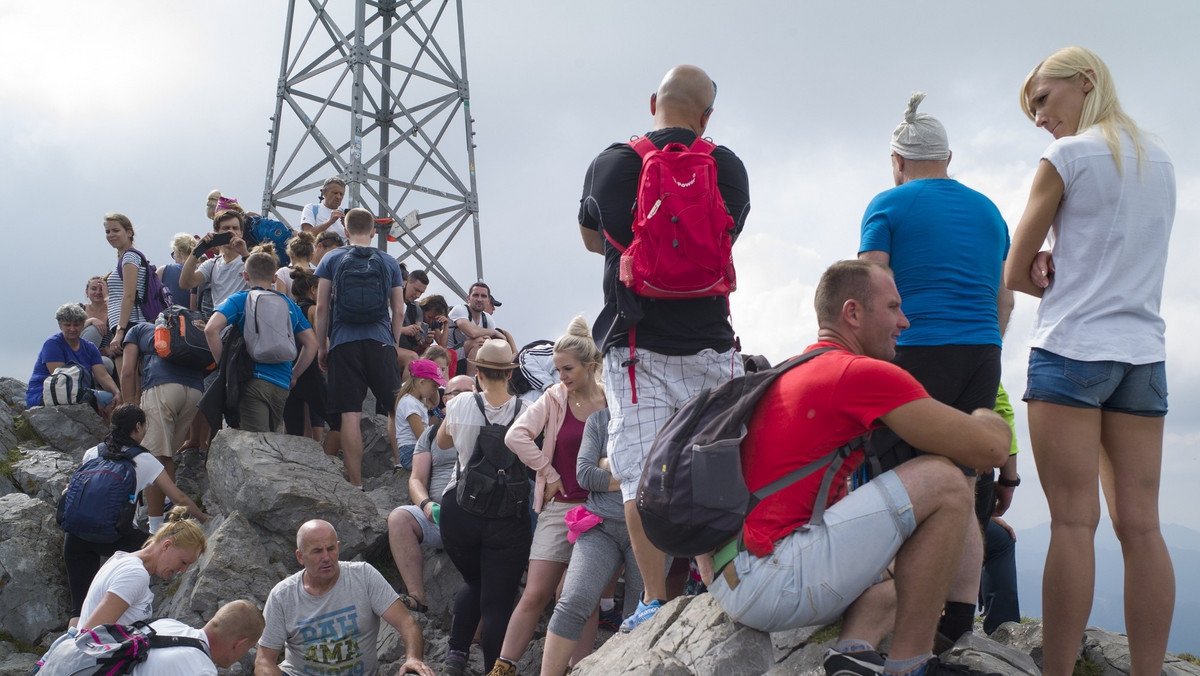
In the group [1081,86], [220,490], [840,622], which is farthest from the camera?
[220,490]

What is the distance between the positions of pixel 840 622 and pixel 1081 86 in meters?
2.28

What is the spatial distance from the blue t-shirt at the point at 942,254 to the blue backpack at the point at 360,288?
4914mm

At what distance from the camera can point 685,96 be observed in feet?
13.8

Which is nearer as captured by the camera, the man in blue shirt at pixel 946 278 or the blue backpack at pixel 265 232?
the man in blue shirt at pixel 946 278

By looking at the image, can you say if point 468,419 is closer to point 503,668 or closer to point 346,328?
point 503,668

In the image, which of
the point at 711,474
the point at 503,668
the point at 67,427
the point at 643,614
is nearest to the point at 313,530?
the point at 503,668

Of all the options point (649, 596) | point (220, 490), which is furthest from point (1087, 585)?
point (220, 490)

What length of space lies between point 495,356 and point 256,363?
108 inches

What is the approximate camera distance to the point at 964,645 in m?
3.53

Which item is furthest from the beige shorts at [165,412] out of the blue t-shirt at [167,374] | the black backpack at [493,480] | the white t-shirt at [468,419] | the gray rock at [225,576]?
the black backpack at [493,480]

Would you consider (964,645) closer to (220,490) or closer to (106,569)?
(106,569)

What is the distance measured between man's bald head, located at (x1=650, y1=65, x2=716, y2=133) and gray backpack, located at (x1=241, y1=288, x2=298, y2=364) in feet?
15.4

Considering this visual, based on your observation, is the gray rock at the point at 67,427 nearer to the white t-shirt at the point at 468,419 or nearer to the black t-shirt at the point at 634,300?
the white t-shirt at the point at 468,419

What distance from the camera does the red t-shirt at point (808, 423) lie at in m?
3.02
